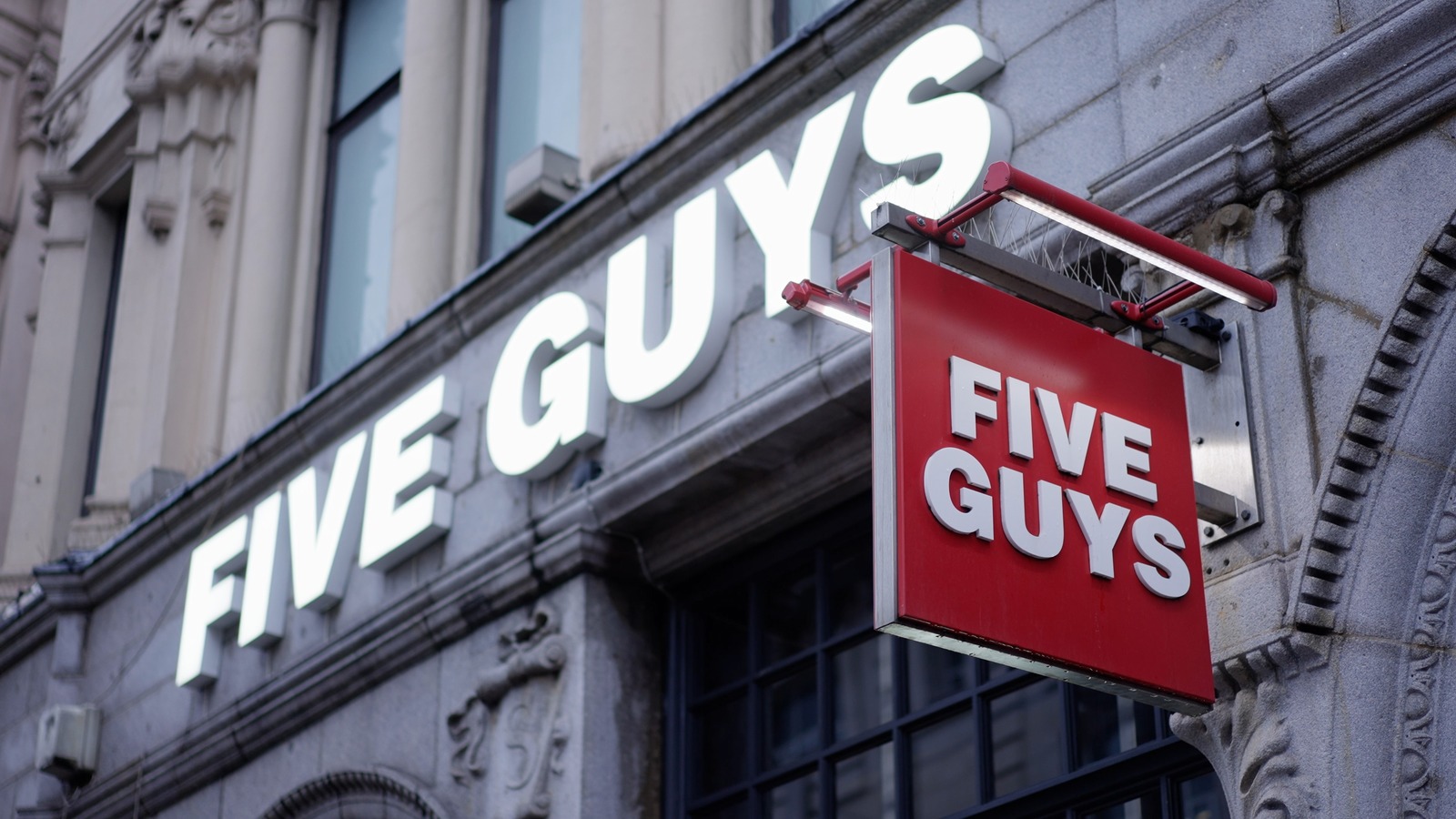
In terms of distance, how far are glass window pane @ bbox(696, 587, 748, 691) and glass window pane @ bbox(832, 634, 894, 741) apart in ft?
2.59

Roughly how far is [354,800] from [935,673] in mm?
4090

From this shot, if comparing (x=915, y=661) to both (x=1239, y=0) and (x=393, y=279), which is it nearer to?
(x=1239, y=0)

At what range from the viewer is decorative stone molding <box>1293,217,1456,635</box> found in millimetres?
6883

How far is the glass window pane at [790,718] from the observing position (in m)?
9.98

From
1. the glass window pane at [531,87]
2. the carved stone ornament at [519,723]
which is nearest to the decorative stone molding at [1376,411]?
the carved stone ornament at [519,723]

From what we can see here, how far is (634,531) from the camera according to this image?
10805 millimetres

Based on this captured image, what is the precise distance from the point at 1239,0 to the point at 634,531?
426 centimetres

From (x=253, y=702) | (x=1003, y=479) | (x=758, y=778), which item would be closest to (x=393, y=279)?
(x=253, y=702)

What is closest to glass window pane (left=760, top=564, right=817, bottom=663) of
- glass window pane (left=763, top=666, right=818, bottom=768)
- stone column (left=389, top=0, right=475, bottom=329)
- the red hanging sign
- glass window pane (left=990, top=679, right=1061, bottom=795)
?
glass window pane (left=763, top=666, right=818, bottom=768)

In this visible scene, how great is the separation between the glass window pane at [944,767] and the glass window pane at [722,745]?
125 cm

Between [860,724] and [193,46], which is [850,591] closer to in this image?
[860,724]

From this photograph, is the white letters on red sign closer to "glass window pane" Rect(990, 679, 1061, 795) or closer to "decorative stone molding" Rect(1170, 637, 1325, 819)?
"decorative stone molding" Rect(1170, 637, 1325, 819)

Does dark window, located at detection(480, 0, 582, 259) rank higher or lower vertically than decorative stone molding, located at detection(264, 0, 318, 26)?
lower

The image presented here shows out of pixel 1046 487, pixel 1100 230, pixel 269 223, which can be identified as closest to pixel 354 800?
pixel 269 223
